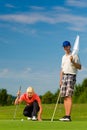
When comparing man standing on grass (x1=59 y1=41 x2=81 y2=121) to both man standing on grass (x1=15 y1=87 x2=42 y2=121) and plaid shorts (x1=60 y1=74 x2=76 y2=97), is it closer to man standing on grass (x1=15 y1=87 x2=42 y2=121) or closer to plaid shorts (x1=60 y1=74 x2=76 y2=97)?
plaid shorts (x1=60 y1=74 x2=76 y2=97)

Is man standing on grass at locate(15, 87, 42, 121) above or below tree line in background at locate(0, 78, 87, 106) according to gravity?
below

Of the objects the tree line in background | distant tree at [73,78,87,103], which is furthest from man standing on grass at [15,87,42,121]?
distant tree at [73,78,87,103]

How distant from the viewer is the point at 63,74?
1308cm

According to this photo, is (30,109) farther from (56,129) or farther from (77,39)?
(56,129)

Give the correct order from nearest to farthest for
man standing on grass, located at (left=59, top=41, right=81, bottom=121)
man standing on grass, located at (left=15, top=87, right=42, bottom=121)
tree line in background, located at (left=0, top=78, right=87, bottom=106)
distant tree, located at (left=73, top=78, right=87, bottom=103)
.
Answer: man standing on grass, located at (left=59, top=41, right=81, bottom=121) < man standing on grass, located at (left=15, top=87, right=42, bottom=121) < tree line in background, located at (left=0, top=78, right=87, bottom=106) < distant tree, located at (left=73, top=78, right=87, bottom=103)

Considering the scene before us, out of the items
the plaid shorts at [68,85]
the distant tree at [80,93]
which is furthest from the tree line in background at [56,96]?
the plaid shorts at [68,85]

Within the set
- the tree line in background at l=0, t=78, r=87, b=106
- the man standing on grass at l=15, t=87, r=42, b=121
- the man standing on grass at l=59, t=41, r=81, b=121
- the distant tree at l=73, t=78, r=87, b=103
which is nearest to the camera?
the man standing on grass at l=59, t=41, r=81, b=121

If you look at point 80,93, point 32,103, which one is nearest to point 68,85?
point 32,103

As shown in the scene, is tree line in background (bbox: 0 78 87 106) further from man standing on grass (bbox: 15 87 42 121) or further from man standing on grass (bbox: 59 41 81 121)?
man standing on grass (bbox: 59 41 81 121)

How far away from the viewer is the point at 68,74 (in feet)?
42.2

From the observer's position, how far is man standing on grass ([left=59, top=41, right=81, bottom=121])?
1270 cm

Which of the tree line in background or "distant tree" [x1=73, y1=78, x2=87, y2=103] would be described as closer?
the tree line in background

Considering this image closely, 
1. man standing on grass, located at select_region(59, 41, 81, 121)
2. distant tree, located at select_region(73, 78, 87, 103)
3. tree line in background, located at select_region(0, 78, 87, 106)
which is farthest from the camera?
distant tree, located at select_region(73, 78, 87, 103)

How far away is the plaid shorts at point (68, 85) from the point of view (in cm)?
1275
